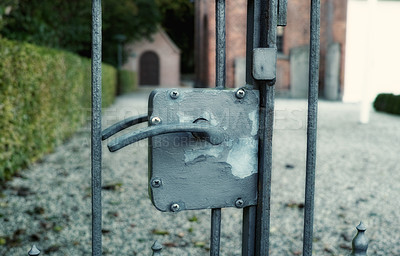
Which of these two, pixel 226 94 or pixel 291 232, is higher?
pixel 226 94

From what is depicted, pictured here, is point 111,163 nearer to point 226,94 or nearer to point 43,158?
point 43,158

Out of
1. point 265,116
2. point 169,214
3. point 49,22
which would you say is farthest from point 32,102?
point 265,116

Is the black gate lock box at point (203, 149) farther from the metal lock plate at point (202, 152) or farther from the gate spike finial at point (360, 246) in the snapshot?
the gate spike finial at point (360, 246)

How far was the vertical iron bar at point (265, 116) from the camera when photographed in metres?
1.08

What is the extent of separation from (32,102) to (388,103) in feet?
39.9

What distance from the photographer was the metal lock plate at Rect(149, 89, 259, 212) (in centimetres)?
107

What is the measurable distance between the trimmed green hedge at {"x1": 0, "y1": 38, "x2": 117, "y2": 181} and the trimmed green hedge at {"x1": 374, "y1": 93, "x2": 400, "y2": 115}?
1040cm

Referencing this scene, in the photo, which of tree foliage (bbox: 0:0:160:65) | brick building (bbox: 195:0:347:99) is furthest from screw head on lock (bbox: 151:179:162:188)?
brick building (bbox: 195:0:347:99)

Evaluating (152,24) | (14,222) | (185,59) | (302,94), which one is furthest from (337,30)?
(185,59)

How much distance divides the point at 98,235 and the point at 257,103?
0.59 meters

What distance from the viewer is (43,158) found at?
6.26 metres

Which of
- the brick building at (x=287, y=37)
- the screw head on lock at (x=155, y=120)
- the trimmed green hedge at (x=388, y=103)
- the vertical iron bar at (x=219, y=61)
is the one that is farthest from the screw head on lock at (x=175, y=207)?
the brick building at (x=287, y=37)

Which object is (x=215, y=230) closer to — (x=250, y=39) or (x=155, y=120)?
(x=155, y=120)

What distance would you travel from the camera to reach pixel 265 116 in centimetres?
112
